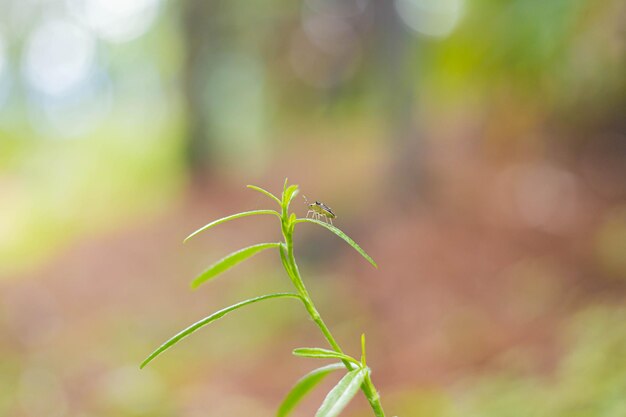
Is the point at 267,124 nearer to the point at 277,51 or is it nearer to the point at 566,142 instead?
the point at 277,51

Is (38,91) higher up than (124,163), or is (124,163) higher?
(38,91)

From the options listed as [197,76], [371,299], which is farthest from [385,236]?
[197,76]

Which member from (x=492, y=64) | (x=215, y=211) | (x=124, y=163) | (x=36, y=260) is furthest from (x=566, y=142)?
(x=124, y=163)

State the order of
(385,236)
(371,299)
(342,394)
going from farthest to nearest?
1. (385,236)
2. (371,299)
3. (342,394)

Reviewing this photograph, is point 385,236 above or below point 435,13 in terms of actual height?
below

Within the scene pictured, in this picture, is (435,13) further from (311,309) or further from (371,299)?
(311,309)

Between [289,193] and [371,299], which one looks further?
[371,299]

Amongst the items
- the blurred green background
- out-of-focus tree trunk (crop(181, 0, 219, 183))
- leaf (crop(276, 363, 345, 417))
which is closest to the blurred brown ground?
the blurred green background
